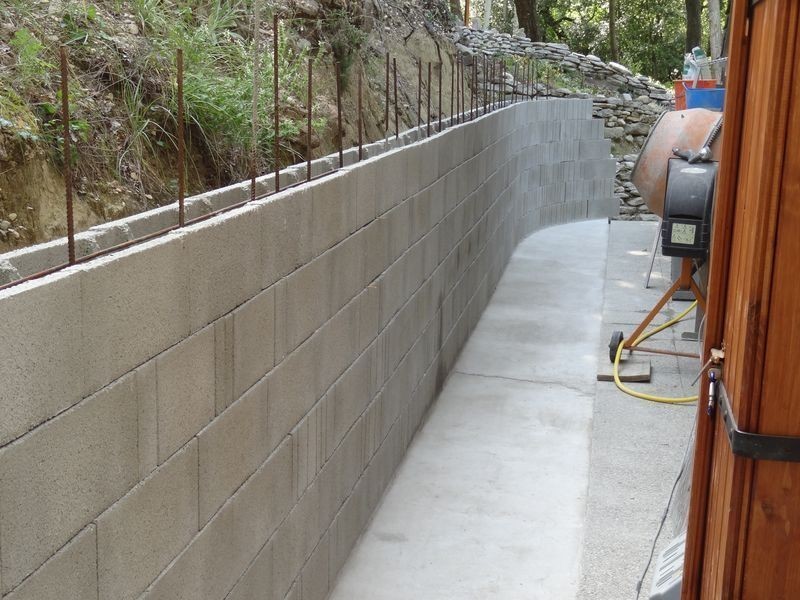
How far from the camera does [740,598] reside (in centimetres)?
241

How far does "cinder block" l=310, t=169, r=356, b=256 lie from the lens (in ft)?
13.4

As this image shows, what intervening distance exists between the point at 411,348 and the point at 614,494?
156cm

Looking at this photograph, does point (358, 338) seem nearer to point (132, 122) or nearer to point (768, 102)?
point (132, 122)

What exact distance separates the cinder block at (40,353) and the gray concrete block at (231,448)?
0.83 meters

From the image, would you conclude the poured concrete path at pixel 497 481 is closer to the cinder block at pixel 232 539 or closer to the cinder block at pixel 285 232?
the cinder block at pixel 232 539

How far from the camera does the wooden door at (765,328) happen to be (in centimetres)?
224

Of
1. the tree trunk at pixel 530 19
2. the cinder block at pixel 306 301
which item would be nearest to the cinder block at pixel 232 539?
the cinder block at pixel 306 301

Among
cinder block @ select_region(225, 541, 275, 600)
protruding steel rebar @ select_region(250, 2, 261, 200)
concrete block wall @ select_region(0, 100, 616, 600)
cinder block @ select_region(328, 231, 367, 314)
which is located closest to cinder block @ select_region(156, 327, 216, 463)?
concrete block wall @ select_region(0, 100, 616, 600)

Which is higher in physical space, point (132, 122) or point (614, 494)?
point (132, 122)

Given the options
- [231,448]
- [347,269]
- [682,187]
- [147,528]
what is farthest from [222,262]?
[682,187]

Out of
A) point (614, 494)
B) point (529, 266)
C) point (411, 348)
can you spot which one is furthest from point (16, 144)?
point (529, 266)

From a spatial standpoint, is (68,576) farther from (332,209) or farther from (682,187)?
(682,187)

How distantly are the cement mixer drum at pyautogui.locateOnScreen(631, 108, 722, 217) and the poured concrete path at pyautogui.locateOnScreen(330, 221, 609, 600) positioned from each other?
5.05 feet

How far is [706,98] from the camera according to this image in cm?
1061
